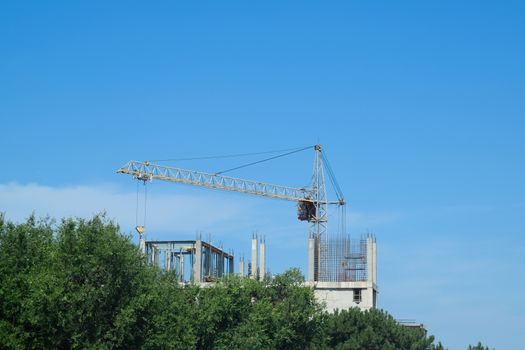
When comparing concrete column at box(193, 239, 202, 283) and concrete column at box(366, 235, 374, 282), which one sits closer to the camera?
concrete column at box(193, 239, 202, 283)

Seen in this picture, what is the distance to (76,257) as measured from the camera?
57812 mm

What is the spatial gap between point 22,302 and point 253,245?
76.6m

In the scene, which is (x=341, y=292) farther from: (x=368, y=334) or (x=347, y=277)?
(x=368, y=334)

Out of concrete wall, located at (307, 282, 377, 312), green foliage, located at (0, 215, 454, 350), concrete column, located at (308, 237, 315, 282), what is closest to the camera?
green foliage, located at (0, 215, 454, 350)

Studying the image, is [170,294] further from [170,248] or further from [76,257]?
[170,248]

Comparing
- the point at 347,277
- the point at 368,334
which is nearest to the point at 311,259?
the point at 347,277

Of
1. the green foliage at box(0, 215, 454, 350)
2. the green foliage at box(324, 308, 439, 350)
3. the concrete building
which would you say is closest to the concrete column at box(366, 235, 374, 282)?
the concrete building

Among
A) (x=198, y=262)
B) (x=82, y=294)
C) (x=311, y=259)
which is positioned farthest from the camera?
(x=311, y=259)

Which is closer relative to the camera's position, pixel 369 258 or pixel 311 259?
pixel 369 258

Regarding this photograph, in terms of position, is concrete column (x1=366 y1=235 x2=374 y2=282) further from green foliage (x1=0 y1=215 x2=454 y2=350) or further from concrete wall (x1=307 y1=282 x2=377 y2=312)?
green foliage (x1=0 y1=215 x2=454 y2=350)

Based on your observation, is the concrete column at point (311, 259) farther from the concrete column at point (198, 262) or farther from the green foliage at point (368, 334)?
the green foliage at point (368, 334)

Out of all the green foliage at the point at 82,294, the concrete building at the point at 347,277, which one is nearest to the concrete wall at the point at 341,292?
the concrete building at the point at 347,277

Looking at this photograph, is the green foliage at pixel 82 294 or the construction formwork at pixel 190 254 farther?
the construction formwork at pixel 190 254

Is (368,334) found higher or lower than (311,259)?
lower
